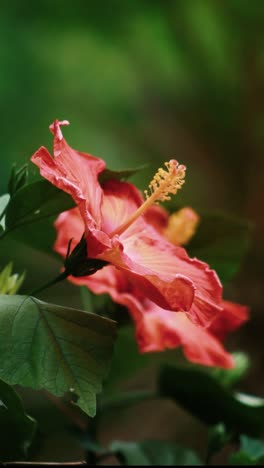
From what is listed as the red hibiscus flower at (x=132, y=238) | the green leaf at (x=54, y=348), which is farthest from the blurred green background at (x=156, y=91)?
the green leaf at (x=54, y=348)

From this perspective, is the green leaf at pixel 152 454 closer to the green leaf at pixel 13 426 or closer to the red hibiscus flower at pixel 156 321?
the red hibiscus flower at pixel 156 321

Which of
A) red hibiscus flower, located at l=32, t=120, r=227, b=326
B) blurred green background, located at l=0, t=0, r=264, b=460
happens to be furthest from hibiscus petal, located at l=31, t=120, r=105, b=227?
blurred green background, located at l=0, t=0, r=264, b=460

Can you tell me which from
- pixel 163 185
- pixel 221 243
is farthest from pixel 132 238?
pixel 221 243

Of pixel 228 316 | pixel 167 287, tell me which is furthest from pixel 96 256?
pixel 228 316

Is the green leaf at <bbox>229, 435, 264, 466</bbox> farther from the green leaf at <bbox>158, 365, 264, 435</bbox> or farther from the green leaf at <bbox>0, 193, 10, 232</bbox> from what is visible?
the green leaf at <bbox>0, 193, 10, 232</bbox>

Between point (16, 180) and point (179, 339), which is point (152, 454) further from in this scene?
point (16, 180)

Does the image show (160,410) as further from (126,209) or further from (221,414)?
(126,209)
